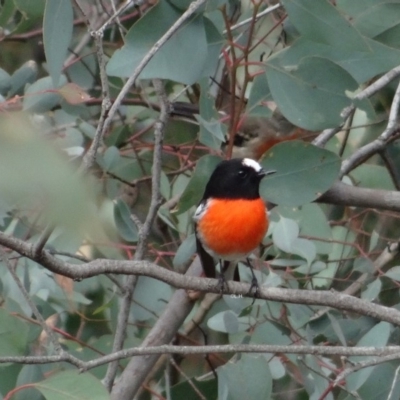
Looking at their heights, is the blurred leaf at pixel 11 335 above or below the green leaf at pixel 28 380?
above

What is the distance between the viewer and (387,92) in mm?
2891

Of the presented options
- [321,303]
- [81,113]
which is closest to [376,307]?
[321,303]

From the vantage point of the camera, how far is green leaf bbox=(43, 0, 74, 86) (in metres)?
1.23

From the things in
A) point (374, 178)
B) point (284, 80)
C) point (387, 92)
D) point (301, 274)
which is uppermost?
point (284, 80)

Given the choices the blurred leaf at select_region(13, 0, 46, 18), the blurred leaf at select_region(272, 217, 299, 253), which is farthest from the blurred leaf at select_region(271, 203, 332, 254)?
the blurred leaf at select_region(13, 0, 46, 18)

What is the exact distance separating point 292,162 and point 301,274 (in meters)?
0.85

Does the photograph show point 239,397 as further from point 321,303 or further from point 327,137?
point 327,137

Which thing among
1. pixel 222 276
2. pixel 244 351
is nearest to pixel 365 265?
pixel 222 276

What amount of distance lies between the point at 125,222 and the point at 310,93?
0.77 metres

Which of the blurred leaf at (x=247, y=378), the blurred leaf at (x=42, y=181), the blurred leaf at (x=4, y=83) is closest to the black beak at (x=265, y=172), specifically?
the blurred leaf at (x=247, y=378)

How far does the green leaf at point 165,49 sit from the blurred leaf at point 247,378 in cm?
72

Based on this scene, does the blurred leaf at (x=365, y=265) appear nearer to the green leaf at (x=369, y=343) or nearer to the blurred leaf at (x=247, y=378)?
the green leaf at (x=369, y=343)

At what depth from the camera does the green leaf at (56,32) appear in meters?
1.23

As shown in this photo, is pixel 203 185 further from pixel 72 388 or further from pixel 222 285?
pixel 72 388
